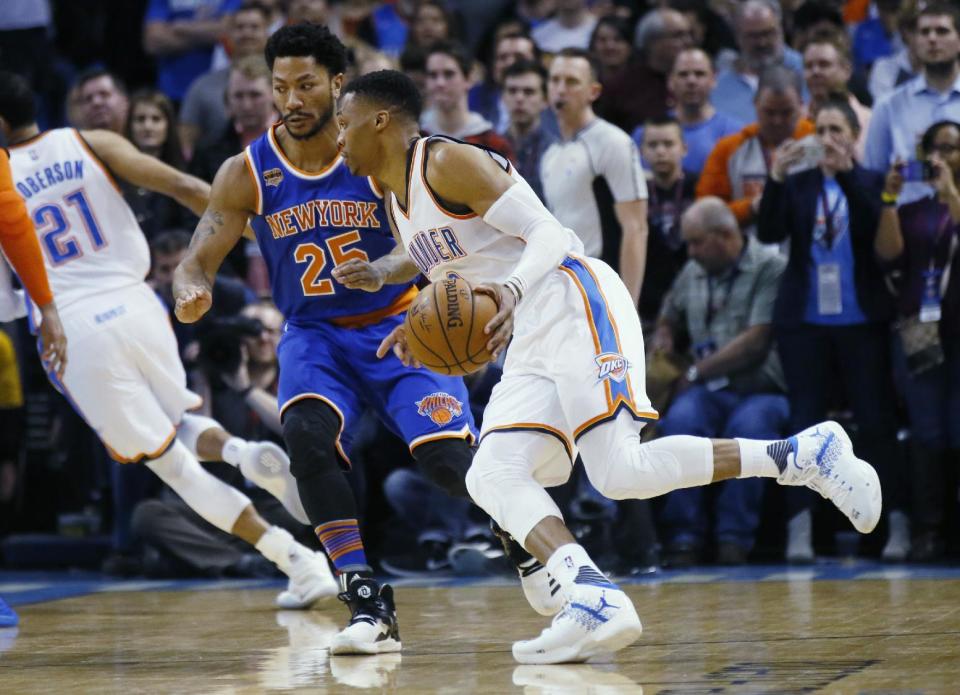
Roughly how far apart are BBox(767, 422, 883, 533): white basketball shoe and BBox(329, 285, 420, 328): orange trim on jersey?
184 centimetres

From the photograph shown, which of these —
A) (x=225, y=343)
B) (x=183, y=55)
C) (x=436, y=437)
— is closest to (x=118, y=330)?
(x=225, y=343)

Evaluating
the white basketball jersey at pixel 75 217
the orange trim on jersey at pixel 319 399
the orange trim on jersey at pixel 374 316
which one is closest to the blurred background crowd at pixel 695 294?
the white basketball jersey at pixel 75 217

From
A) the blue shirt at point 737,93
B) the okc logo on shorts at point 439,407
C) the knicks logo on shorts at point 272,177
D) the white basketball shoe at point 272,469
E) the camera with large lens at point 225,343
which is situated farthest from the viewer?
the blue shirt at point 737,93

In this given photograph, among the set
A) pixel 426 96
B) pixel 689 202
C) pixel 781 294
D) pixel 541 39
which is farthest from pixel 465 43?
pixel 781 294

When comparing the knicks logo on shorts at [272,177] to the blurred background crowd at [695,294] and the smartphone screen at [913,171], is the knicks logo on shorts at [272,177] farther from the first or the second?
the smartphone screen at [913,171]

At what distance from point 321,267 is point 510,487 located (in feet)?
5.34

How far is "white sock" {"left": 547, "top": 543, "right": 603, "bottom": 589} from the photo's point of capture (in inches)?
197

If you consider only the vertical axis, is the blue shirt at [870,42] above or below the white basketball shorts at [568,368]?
above

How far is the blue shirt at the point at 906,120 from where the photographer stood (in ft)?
30.3

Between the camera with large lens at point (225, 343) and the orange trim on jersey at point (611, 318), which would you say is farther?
the camera with large lens at point (225, 343)

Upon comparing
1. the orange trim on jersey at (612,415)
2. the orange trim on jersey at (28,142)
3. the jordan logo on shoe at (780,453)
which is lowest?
the jordan logo on shoe at (780,453)

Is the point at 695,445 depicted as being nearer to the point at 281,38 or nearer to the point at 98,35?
the point at 281,38

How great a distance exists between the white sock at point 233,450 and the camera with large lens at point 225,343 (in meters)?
1.59

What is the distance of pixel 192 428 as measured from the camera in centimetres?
804
